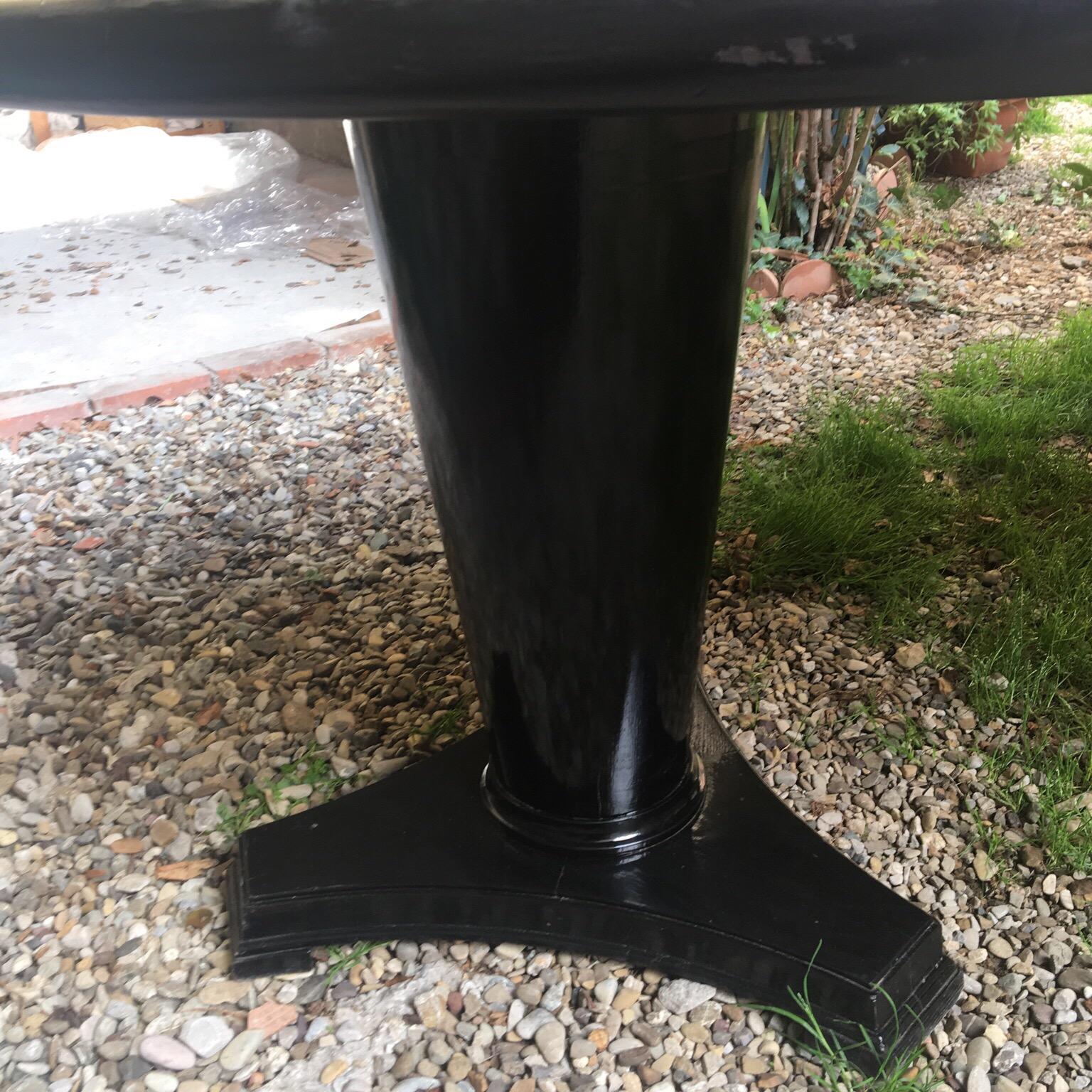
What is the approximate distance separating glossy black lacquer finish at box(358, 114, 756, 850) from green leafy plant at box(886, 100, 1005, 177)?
347cm

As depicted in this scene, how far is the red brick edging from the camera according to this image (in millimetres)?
2529

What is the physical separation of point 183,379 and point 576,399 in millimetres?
2146

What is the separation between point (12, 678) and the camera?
159 cm

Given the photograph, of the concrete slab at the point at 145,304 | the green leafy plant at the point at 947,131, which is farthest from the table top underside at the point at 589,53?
the green leafy plant at the point at 947,131

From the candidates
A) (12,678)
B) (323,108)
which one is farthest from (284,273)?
(323,108)

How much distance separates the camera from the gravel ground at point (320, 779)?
1.02 m

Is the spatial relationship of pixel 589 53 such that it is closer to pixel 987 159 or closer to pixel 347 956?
pixel 347 956

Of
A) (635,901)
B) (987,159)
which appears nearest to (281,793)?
(635,901)

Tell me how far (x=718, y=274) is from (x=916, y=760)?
2.72ft

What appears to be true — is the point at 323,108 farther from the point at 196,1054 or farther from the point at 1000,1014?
the point at 1000,1014

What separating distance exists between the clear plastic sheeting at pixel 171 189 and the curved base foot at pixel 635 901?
3.28 m

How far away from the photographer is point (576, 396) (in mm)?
810

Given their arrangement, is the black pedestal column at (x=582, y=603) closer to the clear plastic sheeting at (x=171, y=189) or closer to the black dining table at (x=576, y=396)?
the black dining table at (x=576, y=396)

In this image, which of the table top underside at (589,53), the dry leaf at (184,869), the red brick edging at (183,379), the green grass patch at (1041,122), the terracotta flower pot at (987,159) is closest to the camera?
the table top underside at (589,53)
